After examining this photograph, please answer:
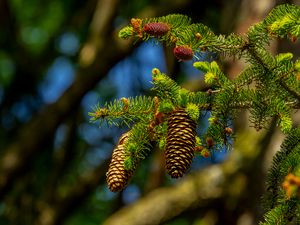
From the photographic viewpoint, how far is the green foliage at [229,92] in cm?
198

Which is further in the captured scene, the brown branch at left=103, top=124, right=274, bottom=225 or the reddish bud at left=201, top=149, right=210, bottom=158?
the brown branch at left=103, top=124, right=274, bottom=225

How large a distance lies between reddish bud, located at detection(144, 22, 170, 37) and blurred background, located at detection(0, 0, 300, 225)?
7.72 ft

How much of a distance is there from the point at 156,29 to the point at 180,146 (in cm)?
30

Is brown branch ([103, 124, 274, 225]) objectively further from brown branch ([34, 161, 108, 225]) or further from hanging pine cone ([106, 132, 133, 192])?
hanging pine cone ([106, 132, 133, 192])

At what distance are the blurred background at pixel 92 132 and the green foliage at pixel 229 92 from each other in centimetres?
221

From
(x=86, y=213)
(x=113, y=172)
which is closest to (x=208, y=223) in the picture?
(x=86, y=213)

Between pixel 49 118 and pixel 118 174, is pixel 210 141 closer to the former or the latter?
pixel 118 174

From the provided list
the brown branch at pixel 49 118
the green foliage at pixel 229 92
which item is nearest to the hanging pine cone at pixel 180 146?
the green foliage at pixel 229 92

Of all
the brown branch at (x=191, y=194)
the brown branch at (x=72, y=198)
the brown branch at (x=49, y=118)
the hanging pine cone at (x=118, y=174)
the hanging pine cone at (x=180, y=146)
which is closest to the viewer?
the hanging pine cone at (x=180, y=146)

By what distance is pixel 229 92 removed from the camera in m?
2.07

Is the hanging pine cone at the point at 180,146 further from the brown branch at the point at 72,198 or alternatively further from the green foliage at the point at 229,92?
the brown branch at the point at 72,198

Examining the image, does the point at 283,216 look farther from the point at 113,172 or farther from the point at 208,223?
the point at 208,223

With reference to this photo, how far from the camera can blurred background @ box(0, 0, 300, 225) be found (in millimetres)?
5137

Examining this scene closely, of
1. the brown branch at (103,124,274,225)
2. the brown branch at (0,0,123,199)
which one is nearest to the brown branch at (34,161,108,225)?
the brown branch at (0,0,123,199)
